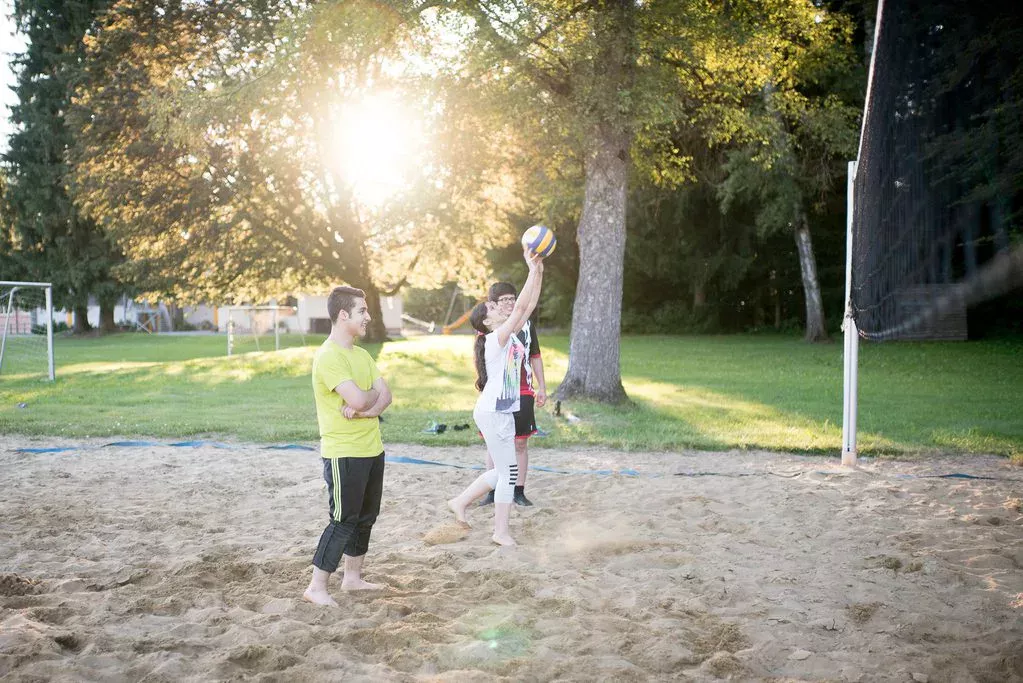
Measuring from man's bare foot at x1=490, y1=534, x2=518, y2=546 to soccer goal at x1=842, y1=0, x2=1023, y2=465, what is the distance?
3620 mm

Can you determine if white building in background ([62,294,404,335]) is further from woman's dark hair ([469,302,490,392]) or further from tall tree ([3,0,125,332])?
woman's dark hair ([469,302,490,392])

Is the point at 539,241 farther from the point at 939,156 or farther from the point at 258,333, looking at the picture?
the point at 258,333

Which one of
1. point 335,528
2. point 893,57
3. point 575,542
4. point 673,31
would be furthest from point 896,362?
point 335,528

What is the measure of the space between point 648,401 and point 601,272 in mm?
2254

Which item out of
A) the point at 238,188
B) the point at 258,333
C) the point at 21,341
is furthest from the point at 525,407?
the point at 258,333

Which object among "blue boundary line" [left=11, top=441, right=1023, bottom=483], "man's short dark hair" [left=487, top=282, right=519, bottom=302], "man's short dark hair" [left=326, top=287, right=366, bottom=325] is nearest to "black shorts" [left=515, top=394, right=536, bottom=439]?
"man's short dark hair" [left=487, top=282, right=519, bottom=302]

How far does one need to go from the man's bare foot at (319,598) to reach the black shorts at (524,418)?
2.22m

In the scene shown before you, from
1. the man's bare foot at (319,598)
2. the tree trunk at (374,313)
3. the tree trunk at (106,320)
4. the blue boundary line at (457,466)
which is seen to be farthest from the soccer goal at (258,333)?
the man's bare foot at (319,598)

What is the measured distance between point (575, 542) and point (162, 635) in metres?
2.42

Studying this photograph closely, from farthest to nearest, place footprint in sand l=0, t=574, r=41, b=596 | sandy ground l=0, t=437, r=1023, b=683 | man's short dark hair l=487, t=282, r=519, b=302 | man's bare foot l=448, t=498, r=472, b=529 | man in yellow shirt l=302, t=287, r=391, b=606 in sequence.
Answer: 1. man's bare foot l=448, t=498, r=472, b=529
2. man's short dark hair l=487, t=282, r=519, b=302
3. footprint in sand l=0, t=574, r=41, b=596
4. man in yellow shirt l=302, t=287, r=391, b=606
5. sandy ground l=0, t=437, r=1023, b=683

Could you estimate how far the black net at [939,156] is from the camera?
493 centimetres

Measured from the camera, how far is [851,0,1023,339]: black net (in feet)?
16.2

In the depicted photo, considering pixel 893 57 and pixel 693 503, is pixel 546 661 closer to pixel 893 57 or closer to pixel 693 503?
pixel 693 503

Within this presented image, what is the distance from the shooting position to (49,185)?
3616 cm
